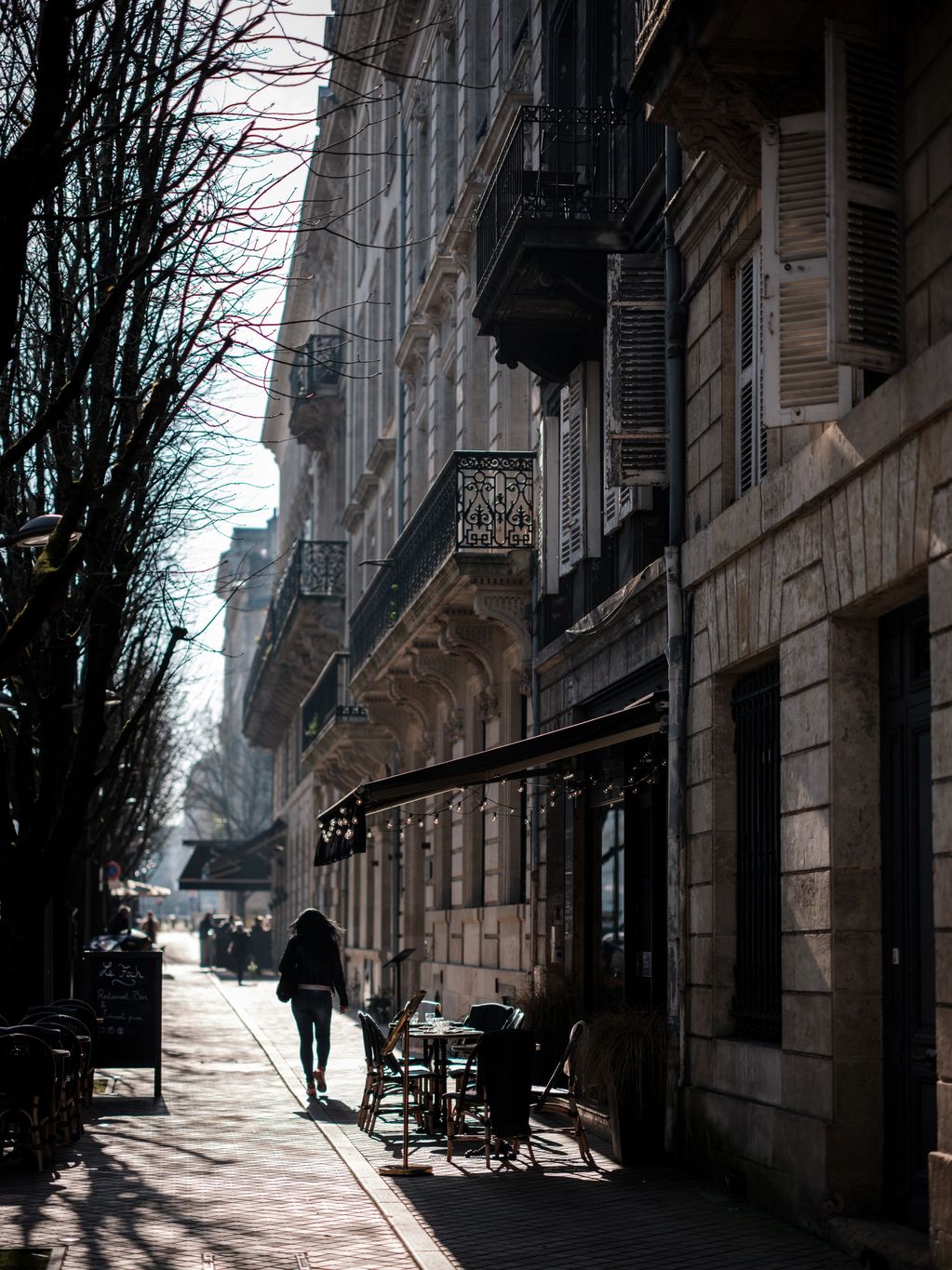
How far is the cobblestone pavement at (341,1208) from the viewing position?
9438 millimetres

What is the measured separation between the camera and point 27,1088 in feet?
41.5

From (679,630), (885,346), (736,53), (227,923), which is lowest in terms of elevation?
(227,923)

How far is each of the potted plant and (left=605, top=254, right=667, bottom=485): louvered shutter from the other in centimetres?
407

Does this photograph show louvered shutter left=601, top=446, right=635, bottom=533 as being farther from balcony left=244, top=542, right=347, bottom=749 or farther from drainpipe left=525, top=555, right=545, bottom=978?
balcony left=244, top=542, right=347, bottom=749

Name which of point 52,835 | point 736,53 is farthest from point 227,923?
point 736,53

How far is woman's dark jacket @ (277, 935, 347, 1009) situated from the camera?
18.6m

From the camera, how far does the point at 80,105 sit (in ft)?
28.2

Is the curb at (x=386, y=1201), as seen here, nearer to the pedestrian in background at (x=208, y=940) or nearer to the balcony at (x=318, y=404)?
the balcony at (x=318, y=404)

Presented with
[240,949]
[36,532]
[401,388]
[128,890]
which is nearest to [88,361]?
[36,532]

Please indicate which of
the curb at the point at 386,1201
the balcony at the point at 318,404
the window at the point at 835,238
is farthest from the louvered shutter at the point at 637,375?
the balcony at the point at 318,404

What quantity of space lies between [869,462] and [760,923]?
3647 millimetres

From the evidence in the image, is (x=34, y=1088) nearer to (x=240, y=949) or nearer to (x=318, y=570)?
(x=318, y=570)

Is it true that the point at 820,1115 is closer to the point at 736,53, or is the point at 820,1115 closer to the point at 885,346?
the point at 885,346

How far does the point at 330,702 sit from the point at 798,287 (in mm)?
29834
